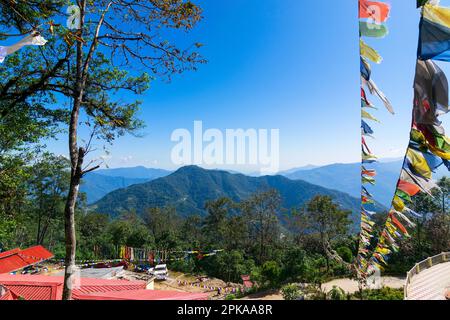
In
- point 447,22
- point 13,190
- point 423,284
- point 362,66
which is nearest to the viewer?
point 447,22

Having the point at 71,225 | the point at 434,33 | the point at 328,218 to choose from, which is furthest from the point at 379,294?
the point at 434,33

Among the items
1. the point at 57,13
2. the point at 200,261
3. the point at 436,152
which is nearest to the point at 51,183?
the point at 200,261

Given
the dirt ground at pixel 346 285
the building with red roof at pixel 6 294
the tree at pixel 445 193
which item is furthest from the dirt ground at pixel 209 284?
the tree at pixel 445 193

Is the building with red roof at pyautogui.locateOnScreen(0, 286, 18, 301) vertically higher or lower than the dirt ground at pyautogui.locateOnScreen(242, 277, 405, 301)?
higher

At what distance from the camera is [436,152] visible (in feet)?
10.9

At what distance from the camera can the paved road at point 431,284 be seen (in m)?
11.3

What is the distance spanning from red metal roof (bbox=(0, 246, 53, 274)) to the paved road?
66.7ft

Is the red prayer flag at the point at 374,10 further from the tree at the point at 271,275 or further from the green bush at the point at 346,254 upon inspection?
the green bush at the point at 346,254

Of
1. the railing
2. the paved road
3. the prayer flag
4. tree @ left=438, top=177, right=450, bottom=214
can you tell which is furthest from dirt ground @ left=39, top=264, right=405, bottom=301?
the prayer flag

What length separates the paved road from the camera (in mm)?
11336

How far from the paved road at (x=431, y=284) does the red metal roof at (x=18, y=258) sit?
20.3 meters

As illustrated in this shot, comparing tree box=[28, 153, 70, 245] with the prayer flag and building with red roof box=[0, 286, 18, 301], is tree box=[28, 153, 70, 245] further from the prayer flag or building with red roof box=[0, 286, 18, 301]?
the prayer flag
